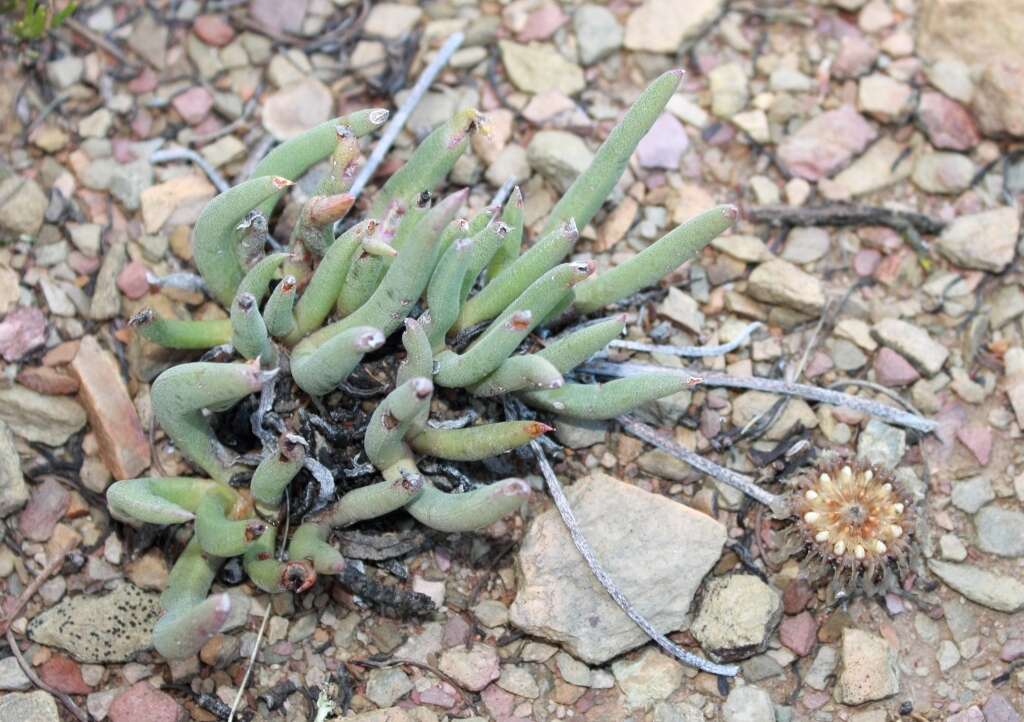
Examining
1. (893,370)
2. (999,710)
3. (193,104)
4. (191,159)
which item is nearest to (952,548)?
(999,710)

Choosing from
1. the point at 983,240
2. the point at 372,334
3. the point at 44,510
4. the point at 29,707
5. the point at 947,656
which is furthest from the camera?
the point at 983,240

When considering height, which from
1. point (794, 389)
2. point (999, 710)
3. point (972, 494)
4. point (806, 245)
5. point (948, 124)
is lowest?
point (999, 710)

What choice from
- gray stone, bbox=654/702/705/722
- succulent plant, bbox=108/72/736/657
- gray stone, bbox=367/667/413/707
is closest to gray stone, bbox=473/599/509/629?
gray stone, bbox=367/667/413/707

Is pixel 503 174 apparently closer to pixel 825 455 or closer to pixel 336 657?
pixel 825 455

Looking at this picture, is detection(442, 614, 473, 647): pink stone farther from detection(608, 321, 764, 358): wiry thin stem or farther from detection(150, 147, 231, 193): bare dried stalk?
detection(150, 147, 231, 193): bare dried stalk

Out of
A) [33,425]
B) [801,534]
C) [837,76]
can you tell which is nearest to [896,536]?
[801,534]

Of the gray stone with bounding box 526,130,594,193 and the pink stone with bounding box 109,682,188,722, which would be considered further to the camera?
the gray stone with bounding box 526,130,594,193

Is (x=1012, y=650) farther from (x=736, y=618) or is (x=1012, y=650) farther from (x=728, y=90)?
(x=728, y=90)
